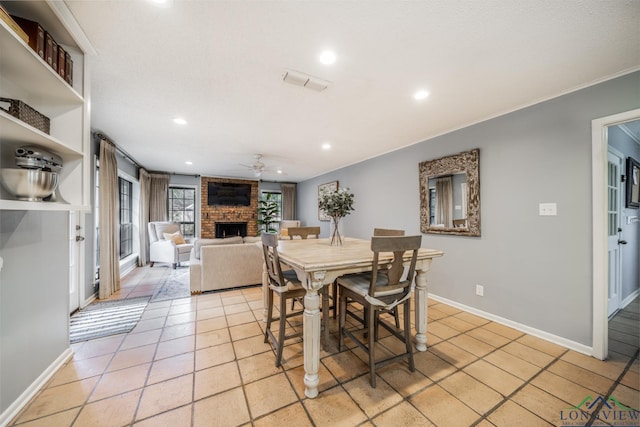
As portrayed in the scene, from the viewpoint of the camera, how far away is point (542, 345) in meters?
2.12

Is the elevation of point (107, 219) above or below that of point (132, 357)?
above

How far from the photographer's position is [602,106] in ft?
6.25

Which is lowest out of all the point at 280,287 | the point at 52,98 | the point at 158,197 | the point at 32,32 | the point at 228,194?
the point at 280,287

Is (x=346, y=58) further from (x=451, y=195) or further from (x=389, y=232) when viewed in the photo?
(x=451, y=195)

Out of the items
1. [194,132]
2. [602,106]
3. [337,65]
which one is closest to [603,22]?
[602,106]

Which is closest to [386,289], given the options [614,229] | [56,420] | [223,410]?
[223,410]

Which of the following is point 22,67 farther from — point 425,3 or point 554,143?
point 554,143

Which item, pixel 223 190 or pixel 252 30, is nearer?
pixel 252 30

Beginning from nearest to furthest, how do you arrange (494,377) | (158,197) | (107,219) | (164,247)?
(494,377) → (107,219) → (164,247) → (158,197)

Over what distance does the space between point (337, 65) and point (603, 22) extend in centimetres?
154

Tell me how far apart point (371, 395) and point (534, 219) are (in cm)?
223

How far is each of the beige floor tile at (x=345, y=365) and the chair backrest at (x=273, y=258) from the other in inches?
29.1

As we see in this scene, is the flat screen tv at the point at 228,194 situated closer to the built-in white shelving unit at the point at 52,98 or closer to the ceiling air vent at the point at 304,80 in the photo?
the built-in white shelving unit at the point at 52,98

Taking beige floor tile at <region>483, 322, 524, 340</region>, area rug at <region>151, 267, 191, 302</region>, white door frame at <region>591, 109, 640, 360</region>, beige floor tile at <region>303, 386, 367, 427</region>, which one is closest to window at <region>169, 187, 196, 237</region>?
area rug at <region>151, 267, 191, 302</region>
